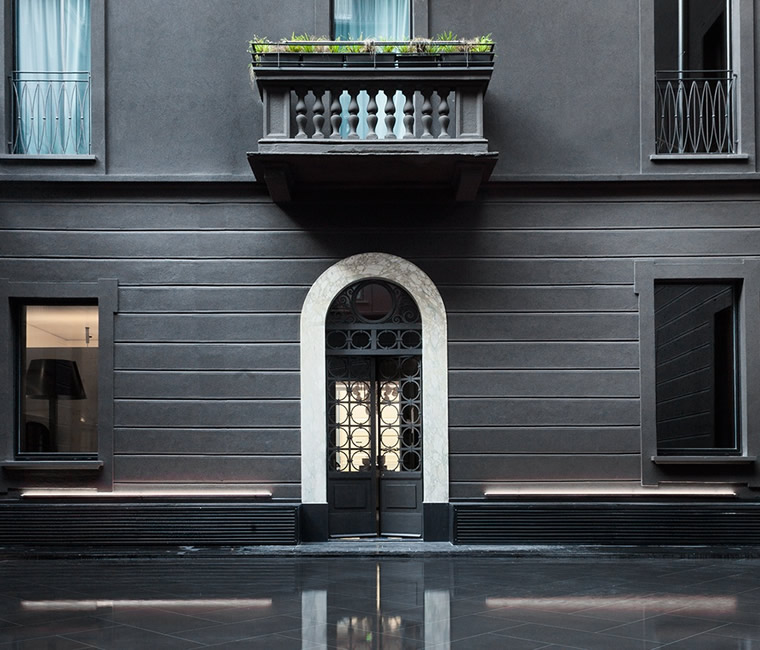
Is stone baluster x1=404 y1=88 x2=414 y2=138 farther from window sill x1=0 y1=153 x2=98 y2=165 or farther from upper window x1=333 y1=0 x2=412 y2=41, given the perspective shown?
window sill x1=0 y1=153 x2=98 y2=165

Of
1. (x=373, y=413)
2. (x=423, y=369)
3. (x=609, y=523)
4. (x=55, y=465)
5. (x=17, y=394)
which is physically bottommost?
(x=609, y=523)

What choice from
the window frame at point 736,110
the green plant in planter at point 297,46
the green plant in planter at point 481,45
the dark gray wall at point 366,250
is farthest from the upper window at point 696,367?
the green plant in planter at point 297,46

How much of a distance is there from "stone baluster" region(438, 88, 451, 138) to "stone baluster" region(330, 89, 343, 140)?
134 cm

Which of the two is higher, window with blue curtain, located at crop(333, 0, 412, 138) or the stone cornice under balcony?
window with blue curtain, located at crop(333, 0, 412, 138)

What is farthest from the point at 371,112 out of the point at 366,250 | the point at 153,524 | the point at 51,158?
the point at 153,524

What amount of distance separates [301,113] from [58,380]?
5.17m

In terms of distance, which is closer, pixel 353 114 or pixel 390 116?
pixel 390 116

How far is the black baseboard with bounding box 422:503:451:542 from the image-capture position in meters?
13.0

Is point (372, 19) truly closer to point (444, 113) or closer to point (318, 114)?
point (318, 114)

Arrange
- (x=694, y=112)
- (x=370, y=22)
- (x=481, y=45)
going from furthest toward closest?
(x=370, y=22) < (x=694, y=112) < (x=481, y=45)

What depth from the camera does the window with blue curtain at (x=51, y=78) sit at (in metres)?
13.4

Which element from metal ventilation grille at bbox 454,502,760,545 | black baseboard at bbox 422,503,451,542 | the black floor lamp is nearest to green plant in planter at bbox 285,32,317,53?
the black floor lamp

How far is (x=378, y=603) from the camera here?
371 inches

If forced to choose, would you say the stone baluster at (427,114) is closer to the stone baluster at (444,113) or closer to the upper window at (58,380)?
the stone baluster at (444,113)
